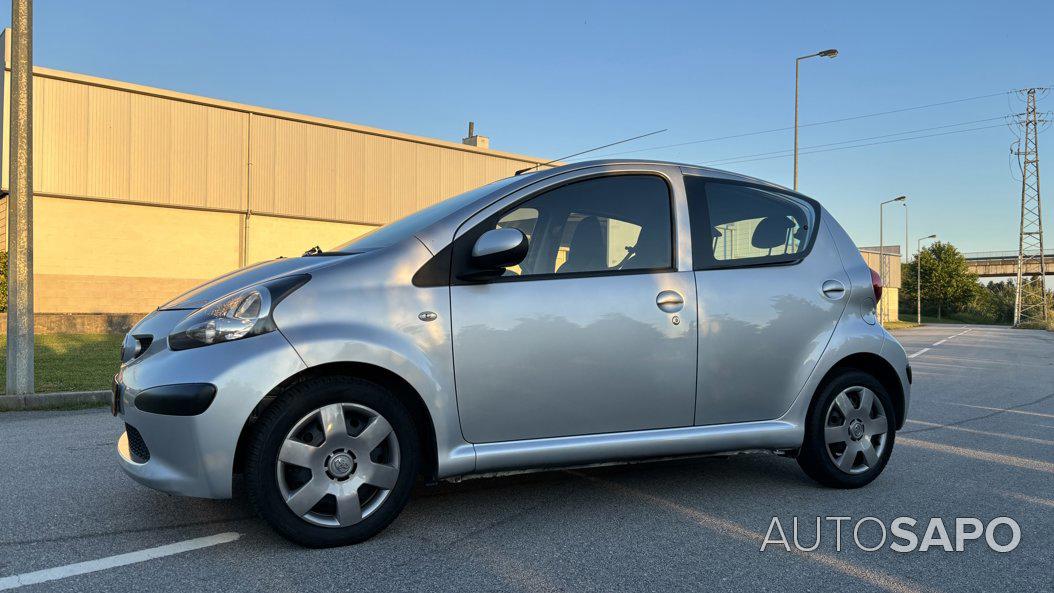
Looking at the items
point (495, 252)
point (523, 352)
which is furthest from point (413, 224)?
point (523, 352)

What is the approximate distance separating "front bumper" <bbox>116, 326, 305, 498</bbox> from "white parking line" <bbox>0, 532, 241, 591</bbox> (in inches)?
10.1

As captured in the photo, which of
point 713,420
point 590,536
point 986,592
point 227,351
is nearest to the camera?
point 986,592

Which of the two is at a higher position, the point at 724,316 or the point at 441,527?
the point at 724,316

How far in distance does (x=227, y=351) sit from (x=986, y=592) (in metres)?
2.88

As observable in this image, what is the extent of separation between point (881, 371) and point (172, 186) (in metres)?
23.6

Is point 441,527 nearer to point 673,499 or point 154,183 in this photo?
point 673,499

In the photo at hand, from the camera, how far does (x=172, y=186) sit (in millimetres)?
24203

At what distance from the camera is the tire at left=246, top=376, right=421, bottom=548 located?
3.14m

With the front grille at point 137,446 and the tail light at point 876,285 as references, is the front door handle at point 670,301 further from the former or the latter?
the front grille at point 137,446

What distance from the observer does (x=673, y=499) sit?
13.5 ft

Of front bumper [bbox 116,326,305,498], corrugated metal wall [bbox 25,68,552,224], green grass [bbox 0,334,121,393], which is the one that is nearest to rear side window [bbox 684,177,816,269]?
front bumper [bbox 116,326,305,498]

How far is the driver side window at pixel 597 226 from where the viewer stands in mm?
3754

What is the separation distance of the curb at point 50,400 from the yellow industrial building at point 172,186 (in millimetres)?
16151

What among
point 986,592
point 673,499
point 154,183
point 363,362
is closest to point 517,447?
point 363,362
